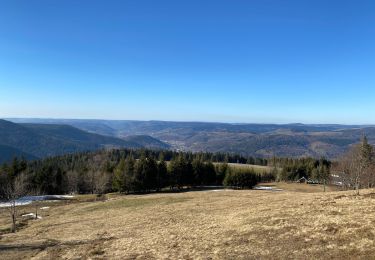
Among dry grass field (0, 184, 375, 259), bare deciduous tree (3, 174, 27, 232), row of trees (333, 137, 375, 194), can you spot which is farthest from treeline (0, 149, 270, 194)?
dry grass field (0, 184, 375, 259)

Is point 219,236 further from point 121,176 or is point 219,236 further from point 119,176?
point 119,176

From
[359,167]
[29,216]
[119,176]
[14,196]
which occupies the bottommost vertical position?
[119,176]

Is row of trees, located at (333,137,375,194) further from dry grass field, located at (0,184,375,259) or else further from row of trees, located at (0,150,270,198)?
row of trees, located at (0,150,270,198)

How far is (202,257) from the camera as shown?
74.9 feet

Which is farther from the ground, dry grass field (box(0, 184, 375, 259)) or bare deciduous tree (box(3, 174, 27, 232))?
dry grass field (box(0, 184, 375, 259))

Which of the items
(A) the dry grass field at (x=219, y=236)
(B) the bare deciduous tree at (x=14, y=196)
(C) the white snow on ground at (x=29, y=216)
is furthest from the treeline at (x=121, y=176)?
(A) the dry grass field at (x=219, y=236)

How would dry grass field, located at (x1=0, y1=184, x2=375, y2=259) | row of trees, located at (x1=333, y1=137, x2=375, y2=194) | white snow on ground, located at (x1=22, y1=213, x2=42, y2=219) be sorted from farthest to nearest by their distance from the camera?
row of trees, located at (x1=333, y1=137, x2=375, y2=194), white snow on ground, located at (x1=22, y1=213, x2=42, y2=219), dry grass field, located at (x1=0, y1=184, x2=375, y2=259)

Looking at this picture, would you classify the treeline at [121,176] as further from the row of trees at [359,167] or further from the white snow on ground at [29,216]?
the row of trees at [359,167]

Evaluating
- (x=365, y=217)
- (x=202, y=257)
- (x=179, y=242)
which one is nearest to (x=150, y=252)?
(x=179, y=242)

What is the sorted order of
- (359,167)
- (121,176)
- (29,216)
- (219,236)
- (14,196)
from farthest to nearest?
(121,176)
(359,167)
(29,216)
(14,196)
(219,236)

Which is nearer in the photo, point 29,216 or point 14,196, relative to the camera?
point 14,196

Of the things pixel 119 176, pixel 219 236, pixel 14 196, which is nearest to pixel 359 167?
pixel 219 236

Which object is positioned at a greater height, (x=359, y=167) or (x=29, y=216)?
(x=359, y=167)

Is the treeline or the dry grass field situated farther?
the treeline
